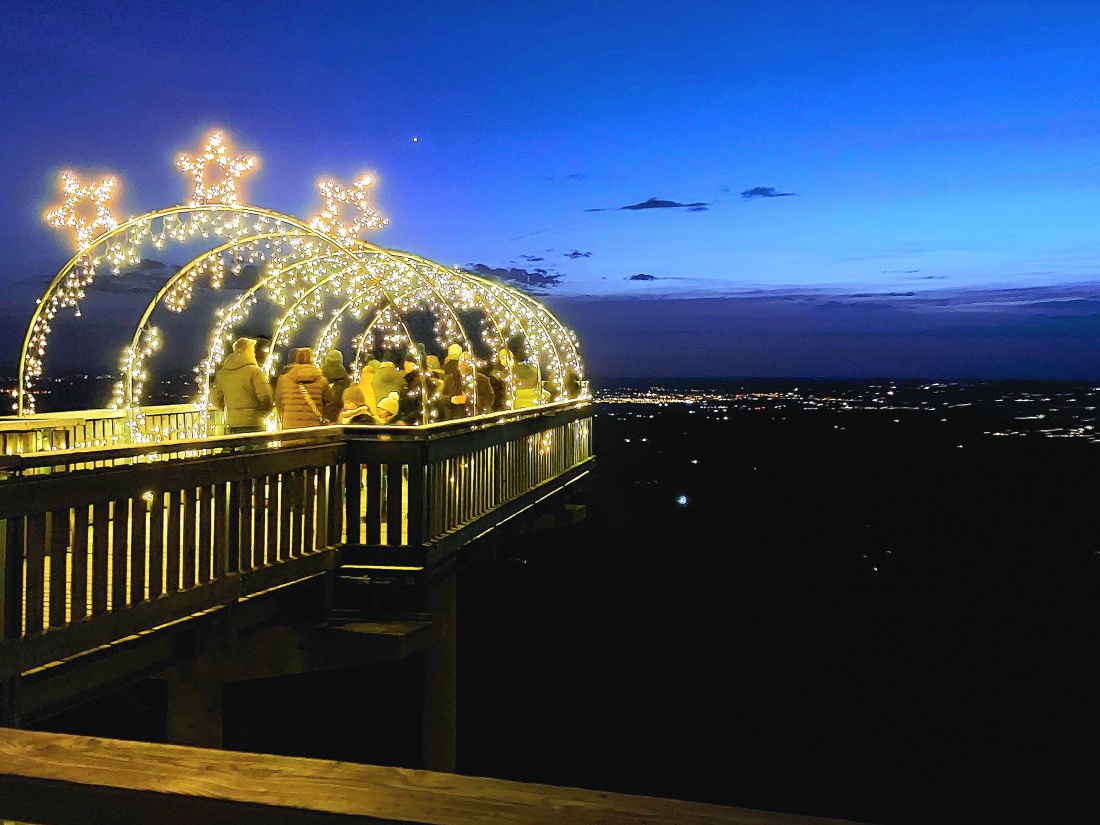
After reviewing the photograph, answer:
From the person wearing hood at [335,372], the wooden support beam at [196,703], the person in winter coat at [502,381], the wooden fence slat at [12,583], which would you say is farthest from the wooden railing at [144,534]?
the person in winter coat at [502,381]

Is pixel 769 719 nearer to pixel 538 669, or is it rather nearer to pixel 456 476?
pixel 538 669

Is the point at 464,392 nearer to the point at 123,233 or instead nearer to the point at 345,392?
the point at 345,392

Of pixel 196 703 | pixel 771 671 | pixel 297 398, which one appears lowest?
pixel 771 671

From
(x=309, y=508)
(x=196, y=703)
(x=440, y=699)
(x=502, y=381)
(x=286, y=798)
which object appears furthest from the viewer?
(x=502, y=381)

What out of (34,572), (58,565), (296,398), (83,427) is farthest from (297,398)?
(34,572)

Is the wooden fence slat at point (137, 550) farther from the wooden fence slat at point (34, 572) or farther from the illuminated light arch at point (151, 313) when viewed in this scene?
the illuminated light arch at point (151, 313)

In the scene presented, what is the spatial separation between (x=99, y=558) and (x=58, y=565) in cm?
32

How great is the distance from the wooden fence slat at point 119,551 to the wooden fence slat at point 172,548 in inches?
17.5

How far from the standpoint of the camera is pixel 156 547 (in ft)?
21.3

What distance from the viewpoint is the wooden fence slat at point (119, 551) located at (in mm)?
6105

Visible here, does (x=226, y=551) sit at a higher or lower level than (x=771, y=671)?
higher

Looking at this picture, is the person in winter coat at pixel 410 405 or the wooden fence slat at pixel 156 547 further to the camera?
the person in winter coat at pixel 410 405

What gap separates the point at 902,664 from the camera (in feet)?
100

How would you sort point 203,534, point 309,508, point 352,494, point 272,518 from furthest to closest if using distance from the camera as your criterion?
point 352,494
point 309,508
point 272,518
point 203,534
